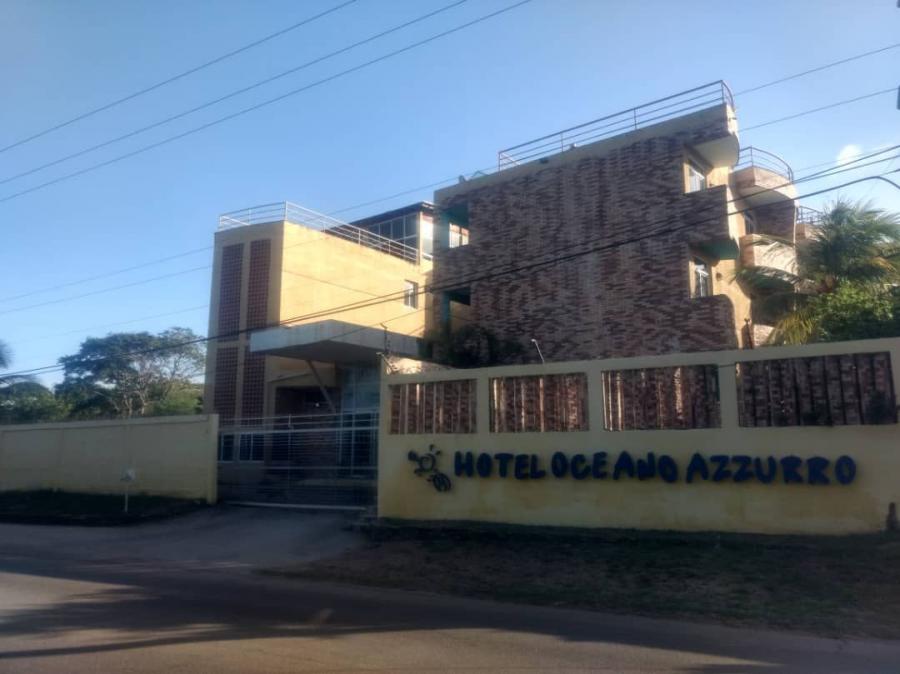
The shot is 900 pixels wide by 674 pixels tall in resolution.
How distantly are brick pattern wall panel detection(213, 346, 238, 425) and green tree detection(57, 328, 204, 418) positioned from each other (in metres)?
10.7

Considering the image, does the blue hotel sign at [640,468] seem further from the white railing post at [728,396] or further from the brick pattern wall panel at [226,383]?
the brick pattern wall panel at [226,383]

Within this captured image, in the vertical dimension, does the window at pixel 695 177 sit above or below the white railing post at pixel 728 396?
above

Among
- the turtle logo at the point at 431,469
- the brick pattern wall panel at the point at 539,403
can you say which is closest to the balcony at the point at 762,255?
the brick pattern wall panel at the point at 539,403

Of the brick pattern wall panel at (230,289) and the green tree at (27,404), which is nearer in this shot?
the brick pattern wall panel at (230,289)

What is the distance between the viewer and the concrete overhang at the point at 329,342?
894 inches

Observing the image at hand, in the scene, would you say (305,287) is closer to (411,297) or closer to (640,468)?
(411,297)

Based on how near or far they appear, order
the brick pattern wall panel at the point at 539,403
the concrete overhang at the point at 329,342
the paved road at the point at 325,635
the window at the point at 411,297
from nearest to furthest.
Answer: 1. the paved road at the point at 325,635
2. the brick pattern wall panel at the point at 539,403
3. the concrete overhang at the point at 329,342
4. the window at the point at 411,297

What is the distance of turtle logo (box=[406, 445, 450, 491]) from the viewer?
16500mm

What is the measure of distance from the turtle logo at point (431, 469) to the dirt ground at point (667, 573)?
1.10 m

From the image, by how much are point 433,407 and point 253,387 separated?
1341 centimetres

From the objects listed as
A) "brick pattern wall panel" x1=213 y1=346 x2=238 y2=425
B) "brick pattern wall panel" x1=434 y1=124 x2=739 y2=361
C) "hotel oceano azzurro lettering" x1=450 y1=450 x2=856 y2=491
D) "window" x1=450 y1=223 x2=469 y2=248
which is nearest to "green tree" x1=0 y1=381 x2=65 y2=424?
"brick pattern wall panel" x1=213 y1=346 x2=238 y2=425

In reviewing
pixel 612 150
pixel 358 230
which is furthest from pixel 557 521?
pixel 358 230

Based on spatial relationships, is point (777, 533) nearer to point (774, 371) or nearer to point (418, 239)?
point (774, 371)

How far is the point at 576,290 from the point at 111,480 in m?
15.7
